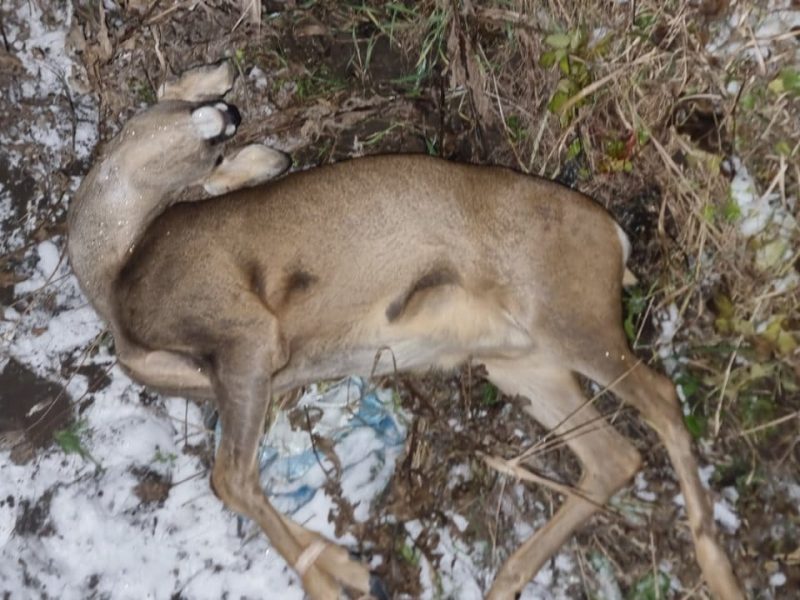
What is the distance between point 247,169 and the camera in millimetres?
3838

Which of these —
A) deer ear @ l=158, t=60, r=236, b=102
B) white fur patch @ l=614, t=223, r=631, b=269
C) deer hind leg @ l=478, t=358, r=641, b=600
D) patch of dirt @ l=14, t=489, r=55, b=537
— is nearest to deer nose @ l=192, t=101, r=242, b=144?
deer ear @ l=158, t=60, r=236, b=102

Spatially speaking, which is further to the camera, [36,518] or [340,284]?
[36,518]

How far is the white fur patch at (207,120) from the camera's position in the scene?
3.66 metres

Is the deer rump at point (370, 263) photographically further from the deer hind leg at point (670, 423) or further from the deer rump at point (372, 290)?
the deer hind leg at point (670, 423)

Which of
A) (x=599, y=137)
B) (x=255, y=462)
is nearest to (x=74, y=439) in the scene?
(x=255, y=462)

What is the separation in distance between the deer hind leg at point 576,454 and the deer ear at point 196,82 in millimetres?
1661

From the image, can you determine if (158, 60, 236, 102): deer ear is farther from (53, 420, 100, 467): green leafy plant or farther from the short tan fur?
(53, 420, 100, 467): green leafy plant

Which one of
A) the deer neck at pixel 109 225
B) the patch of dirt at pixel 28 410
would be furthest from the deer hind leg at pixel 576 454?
the patch of dirt at pixel 28 410

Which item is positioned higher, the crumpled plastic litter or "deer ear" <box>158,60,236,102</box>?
"deer ear" <box>158,60,236,102</box>

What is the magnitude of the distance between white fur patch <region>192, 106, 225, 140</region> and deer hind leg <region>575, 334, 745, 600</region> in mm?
1687

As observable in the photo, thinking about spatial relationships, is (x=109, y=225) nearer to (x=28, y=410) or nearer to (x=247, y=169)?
(x=247, y=169)

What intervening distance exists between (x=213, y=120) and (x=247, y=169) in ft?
0.87

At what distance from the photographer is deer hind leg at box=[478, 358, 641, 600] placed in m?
3.88

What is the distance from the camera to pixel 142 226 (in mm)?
3686
